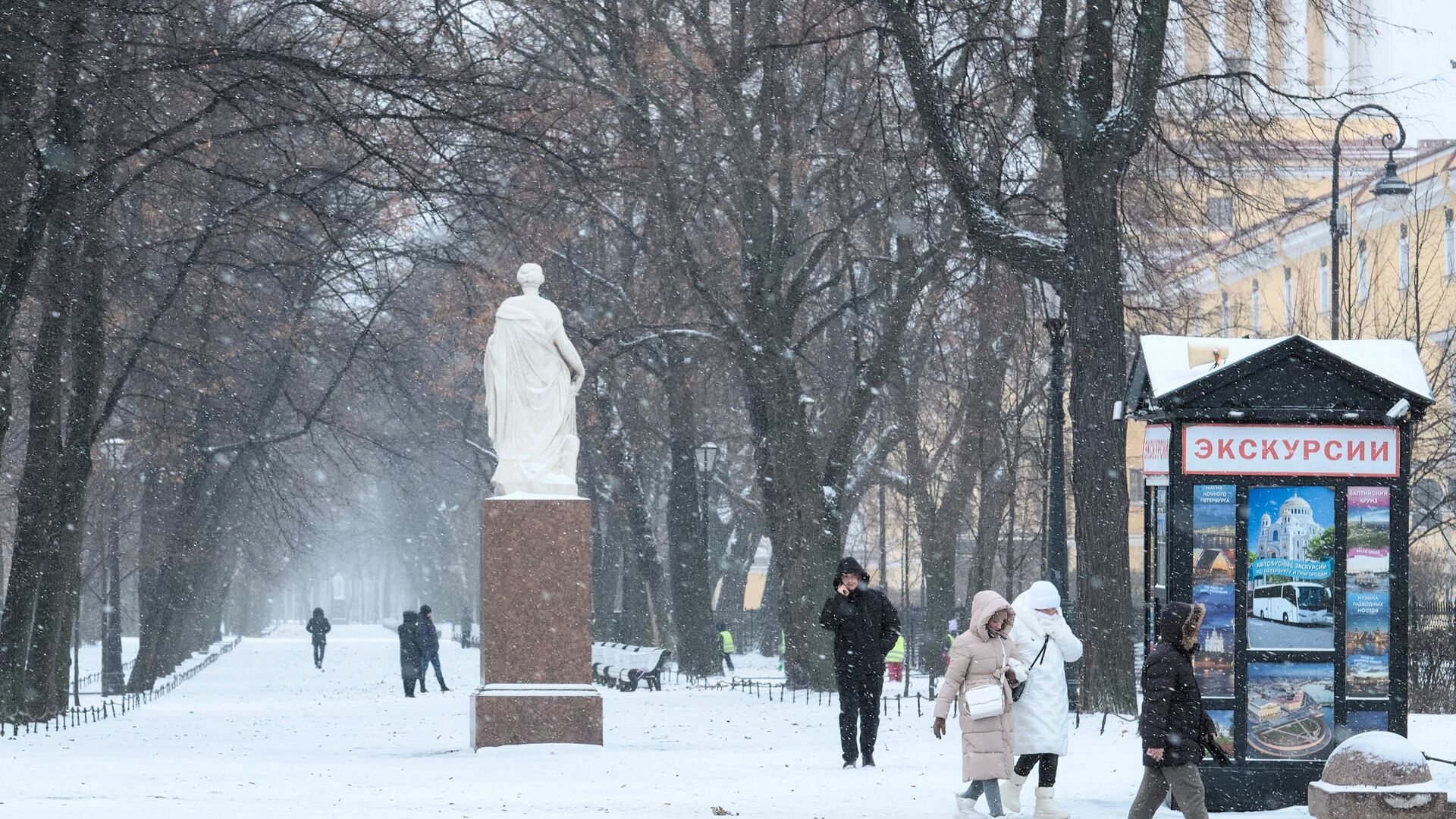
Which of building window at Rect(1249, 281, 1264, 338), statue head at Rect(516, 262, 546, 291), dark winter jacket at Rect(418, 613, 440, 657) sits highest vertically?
building window at Rect(1249, 281, 1264, 338)

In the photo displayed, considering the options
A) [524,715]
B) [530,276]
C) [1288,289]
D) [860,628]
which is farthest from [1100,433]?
[1288,289]

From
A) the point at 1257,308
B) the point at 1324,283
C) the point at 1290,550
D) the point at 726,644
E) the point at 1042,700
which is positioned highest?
the point at 1324,283

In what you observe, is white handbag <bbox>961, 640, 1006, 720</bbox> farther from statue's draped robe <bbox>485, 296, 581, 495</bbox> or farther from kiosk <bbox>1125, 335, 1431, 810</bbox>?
statue's draped robe <bbox>485, 296, 581, 495</bbox>

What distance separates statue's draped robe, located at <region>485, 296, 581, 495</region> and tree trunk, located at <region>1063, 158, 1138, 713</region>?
15.0 ft

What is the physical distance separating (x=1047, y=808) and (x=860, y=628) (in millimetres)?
3408

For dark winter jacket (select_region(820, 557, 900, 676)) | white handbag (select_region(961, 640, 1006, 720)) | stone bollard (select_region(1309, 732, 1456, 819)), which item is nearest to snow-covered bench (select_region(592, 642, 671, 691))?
dark winter jacket (select_region(820, 557, 900, 676))

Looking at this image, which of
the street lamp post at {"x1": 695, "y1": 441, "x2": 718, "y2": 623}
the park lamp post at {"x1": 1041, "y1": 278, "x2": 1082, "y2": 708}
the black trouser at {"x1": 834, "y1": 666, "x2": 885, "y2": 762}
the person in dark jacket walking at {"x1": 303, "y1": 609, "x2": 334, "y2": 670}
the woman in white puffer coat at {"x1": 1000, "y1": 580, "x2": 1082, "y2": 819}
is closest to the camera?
the woman in white puffer coat at {"x1": 1000, "y1": 580, "x2": 1082, "y2": 819}

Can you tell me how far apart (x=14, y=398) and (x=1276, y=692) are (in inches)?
1072

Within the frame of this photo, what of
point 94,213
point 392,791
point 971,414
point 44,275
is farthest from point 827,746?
point 971,414

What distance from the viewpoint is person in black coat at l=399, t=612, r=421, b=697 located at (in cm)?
3131

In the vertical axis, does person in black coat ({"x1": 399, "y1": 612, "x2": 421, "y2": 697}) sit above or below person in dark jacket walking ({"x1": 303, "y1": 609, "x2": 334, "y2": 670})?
above

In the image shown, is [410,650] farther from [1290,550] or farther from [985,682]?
[1290,550]

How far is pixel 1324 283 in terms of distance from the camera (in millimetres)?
49062

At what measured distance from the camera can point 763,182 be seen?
26.2 m
